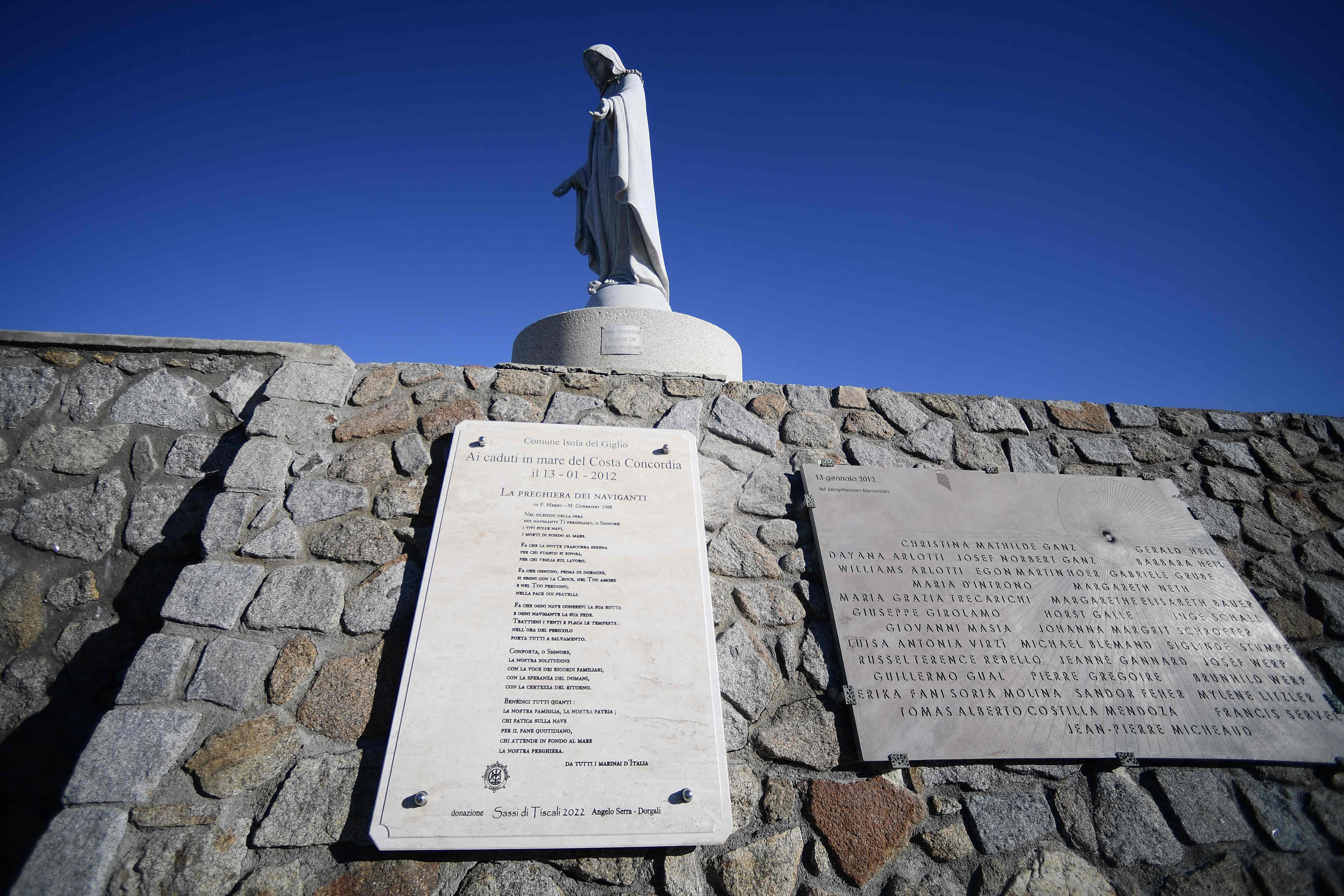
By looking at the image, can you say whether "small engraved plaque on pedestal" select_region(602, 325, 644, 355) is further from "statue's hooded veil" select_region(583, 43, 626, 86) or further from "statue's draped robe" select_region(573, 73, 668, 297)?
"statue's hooded veil" select_region(583, 43, 626, 86)

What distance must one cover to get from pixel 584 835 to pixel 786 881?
0.65 meters

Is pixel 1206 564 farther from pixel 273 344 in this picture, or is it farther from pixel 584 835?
pixel 273 344

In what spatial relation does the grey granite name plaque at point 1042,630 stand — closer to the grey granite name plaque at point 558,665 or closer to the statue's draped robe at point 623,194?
the grey granite name plaque at point 558,665

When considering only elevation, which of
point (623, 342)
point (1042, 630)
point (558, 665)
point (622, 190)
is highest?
point (622, 190)

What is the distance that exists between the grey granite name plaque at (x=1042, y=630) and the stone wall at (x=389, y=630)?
12 centimetres

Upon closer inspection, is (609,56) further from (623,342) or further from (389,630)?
(389,630)

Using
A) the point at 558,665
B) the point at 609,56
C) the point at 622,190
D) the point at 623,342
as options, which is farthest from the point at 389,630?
the point at 609,56

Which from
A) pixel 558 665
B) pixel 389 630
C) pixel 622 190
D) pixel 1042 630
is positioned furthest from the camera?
pixel 622 190

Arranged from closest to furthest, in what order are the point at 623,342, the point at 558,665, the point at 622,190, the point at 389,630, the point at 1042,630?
the point at 558,665 → the point at 389,630 → the point at 1042,630 → the point at 623,342 → the point at 622,190

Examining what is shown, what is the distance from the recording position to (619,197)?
4953 millimetres

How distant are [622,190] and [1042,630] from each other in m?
4.46

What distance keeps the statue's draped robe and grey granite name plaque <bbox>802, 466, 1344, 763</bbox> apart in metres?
3.24

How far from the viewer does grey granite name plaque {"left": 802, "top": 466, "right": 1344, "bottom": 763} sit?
204cm

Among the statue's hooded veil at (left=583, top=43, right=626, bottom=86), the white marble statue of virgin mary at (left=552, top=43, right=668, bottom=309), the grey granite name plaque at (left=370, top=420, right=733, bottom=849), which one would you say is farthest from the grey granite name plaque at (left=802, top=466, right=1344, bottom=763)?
the statue's hooded veil at (left=583, top=43, right=626, bottom=86)
